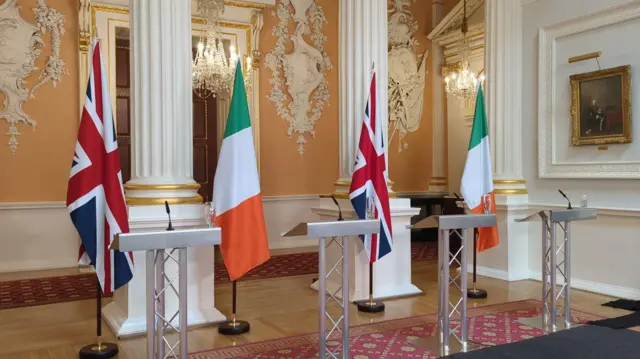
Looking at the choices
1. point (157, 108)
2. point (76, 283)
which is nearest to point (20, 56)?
point (76, 283)

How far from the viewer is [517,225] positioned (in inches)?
244

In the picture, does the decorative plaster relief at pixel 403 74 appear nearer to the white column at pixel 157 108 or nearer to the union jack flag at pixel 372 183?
the union jack flag at pixel 372 183

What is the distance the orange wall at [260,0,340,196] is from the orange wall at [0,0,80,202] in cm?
263

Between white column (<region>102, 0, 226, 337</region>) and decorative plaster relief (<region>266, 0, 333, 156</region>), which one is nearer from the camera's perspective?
white column (<region>102, 0, 226, 337</region>)

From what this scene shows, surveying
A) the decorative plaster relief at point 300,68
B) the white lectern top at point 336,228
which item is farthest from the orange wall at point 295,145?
the white lectern top at point 336,228

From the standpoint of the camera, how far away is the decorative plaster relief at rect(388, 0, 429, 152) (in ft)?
30.7

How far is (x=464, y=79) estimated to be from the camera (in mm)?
8195

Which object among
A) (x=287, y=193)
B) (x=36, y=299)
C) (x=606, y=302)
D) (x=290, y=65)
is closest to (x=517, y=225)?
(x=606, y=302)

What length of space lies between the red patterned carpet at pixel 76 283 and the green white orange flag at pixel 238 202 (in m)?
2.13

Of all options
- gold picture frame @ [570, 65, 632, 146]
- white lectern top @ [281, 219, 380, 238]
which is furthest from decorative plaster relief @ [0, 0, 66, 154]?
gold picture frame @ [570, 65, 632, 146]

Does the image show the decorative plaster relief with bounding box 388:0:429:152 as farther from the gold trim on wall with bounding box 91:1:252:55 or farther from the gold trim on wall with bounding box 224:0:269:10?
the gold trim on wall with bounding box 91:1:252:55

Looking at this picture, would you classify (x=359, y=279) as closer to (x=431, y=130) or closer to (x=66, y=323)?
(x=66, y=323)

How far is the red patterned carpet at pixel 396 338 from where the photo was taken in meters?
3.59

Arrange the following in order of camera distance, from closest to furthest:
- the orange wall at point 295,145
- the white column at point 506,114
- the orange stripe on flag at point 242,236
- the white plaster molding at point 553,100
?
the orange stripe on flag at point 242,236 < the white plaster molding at point 553,100 < the white column at point 506,114 < the orange wall at point 295,145
